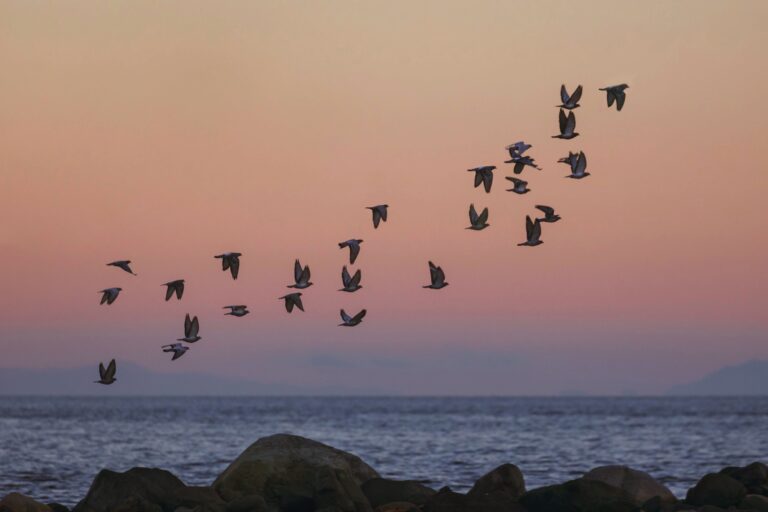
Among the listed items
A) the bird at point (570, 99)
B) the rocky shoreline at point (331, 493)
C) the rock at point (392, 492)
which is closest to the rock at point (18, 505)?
the rocky shoreline at point (331, 493)

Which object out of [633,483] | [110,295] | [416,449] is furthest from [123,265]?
[416,449]

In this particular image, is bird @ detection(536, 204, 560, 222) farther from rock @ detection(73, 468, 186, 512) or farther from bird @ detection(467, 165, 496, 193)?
rock @ detection(73, 468, 186, 512)

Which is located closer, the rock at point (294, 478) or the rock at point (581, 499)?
the rock at point (294, 478)

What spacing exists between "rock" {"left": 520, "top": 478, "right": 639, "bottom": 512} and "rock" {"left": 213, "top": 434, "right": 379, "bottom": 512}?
368cm

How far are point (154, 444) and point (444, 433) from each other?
78.4 ft

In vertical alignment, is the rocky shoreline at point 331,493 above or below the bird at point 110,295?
below

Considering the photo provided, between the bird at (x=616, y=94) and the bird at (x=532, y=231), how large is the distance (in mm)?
3517

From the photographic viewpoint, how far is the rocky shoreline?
28.0m

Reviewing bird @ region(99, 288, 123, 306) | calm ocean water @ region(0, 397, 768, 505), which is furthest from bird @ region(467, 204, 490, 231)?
calm ocean water @ region(0, 397, 768, 505)

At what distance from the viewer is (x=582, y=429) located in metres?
107

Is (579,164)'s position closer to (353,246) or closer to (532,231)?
(532,231)

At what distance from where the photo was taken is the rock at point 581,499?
28609 mm

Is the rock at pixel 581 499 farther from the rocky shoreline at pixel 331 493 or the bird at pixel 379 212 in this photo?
the bird at pixel 379 212

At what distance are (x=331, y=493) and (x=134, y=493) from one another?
160 inches
